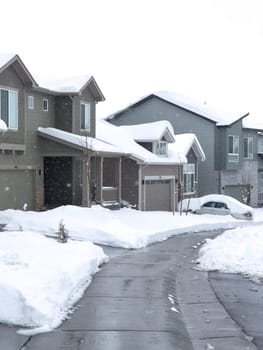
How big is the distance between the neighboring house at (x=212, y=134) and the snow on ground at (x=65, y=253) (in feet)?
48.9

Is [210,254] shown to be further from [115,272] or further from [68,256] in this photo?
[68,256]

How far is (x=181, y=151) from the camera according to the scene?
1638 inches

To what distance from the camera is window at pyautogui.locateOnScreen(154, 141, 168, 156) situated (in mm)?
39406

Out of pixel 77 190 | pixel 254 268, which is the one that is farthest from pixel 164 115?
pixel 254 268

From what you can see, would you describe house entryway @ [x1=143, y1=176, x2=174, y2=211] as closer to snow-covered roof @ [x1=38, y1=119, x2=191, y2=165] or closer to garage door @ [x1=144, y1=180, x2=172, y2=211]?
garage door @ [x1=144, y1=180, x2=172, y2=211]

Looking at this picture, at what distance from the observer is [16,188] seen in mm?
26766

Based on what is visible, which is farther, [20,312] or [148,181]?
[148,181]

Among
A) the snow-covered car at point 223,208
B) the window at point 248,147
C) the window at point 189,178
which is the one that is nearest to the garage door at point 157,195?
the snow-covered car at point 223,208

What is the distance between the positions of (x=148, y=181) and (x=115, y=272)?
23.1m

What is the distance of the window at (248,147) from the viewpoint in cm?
4872

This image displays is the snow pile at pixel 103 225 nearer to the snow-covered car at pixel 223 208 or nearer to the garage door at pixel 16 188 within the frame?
the garage door at pixel 16 188

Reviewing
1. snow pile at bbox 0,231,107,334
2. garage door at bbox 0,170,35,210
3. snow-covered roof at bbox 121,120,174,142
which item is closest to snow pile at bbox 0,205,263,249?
garage door at bbox 0,170,35,210

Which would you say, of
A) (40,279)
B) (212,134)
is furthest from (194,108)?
(40,279)

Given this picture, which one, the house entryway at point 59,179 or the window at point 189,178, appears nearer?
the house entryway at point 59,179
